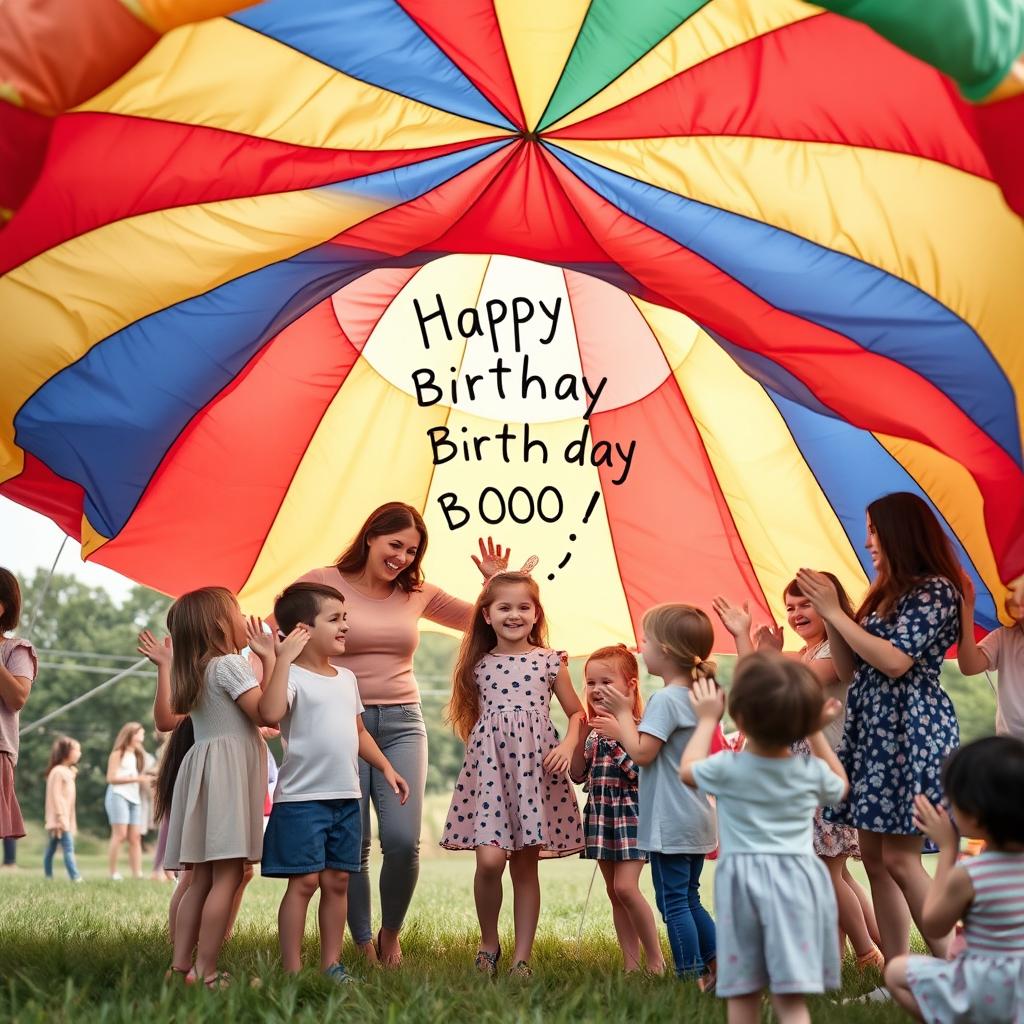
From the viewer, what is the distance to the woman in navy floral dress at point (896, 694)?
369cm

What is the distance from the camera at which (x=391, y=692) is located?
15.1 feet

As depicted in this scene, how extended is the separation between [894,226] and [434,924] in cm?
411

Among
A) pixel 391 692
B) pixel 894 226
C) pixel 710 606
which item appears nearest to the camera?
pixel 894 226

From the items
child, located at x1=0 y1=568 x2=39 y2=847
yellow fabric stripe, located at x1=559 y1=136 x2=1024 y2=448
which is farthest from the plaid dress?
child, located at x1=0 y1=568 x2=39 y2=847

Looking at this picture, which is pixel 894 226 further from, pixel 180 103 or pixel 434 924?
pixel 434 924

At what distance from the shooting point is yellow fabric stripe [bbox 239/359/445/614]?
5.66m

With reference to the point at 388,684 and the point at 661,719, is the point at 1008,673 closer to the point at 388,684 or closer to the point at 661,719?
the point at 661,719

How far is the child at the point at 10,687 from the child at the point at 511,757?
1.48 metres

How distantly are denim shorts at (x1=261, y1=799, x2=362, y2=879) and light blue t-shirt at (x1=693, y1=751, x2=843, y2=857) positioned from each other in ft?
4.80

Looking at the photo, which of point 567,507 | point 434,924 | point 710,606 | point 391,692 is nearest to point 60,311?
point 391,692

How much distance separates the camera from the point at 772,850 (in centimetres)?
283

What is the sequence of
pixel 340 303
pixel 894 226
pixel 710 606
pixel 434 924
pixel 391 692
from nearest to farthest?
1. pixel 894 226
2. pixel 391 692
3. pixel 340 303
4. pixel 710 606
5. pixel 434 924

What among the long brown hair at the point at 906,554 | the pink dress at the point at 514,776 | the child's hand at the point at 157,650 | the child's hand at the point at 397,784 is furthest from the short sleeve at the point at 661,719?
the child's hand at the point at 157,650

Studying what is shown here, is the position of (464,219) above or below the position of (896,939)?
above
